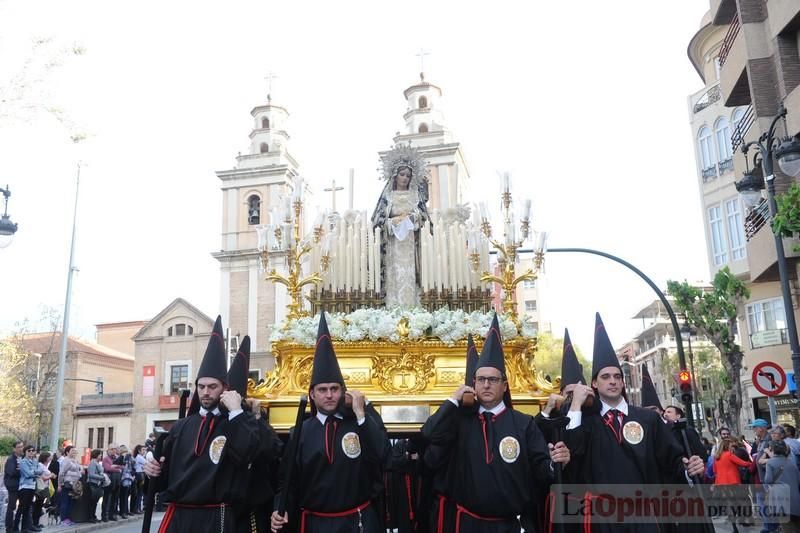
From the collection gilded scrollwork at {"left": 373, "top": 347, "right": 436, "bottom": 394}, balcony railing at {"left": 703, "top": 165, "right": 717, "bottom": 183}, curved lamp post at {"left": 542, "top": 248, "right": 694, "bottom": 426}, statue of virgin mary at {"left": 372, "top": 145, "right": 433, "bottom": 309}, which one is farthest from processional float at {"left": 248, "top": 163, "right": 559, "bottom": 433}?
balcony railing at {"left": 703, "top": 165, "right": 717, "bottom": 183}

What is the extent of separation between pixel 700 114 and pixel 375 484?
28.5 m

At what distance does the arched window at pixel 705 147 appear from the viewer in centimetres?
2872

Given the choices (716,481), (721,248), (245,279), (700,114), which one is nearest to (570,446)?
(716,481)

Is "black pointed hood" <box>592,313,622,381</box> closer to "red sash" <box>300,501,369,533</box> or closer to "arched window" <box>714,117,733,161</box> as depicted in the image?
"red sash" <box>300,501,369,533</box>

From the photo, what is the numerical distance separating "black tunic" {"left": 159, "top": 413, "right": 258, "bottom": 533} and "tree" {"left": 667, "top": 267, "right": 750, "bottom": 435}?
20.5 m

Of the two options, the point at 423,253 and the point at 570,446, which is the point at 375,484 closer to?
the point at 570,446

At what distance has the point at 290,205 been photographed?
9.77m

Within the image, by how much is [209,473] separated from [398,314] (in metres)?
4.20

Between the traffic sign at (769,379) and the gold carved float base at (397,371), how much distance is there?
3.68m

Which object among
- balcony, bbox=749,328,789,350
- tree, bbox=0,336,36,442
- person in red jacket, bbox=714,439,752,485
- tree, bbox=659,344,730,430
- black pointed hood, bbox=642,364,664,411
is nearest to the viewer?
black pointed hood, bbox=642,364,664,411

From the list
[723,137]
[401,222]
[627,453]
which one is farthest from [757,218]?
[627,453]

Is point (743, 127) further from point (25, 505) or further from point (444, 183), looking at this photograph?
point (25, 505)

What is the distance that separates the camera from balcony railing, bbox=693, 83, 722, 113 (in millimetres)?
28406

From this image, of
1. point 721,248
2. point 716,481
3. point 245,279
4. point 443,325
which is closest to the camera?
point 443,325
